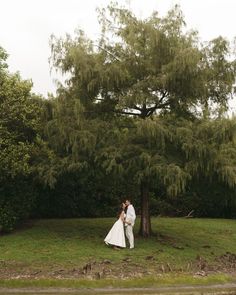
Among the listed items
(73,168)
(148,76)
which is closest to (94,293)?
(73,168)

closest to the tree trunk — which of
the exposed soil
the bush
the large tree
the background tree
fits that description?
the large tree

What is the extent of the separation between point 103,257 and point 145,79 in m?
6.75

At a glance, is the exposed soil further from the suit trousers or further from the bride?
the bride

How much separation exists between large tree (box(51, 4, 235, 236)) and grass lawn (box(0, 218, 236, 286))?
6.96 ft

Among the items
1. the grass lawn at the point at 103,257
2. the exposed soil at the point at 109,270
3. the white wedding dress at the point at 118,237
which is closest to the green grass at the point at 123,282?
the grass lawn at the point at 103,257

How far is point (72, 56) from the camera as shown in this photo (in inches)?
776

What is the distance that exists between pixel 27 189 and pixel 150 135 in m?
6.34

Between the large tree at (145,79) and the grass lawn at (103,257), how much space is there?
212 centimetres

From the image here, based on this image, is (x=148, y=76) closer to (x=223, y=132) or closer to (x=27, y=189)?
(x=223, y=132)

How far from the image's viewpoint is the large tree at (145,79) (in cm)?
1909

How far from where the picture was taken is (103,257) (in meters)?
17.5

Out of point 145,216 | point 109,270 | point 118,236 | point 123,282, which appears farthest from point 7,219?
point 123,282

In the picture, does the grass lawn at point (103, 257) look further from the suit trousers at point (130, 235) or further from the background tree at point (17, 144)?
the background tree at point (17, 144)

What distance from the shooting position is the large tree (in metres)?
19.1
